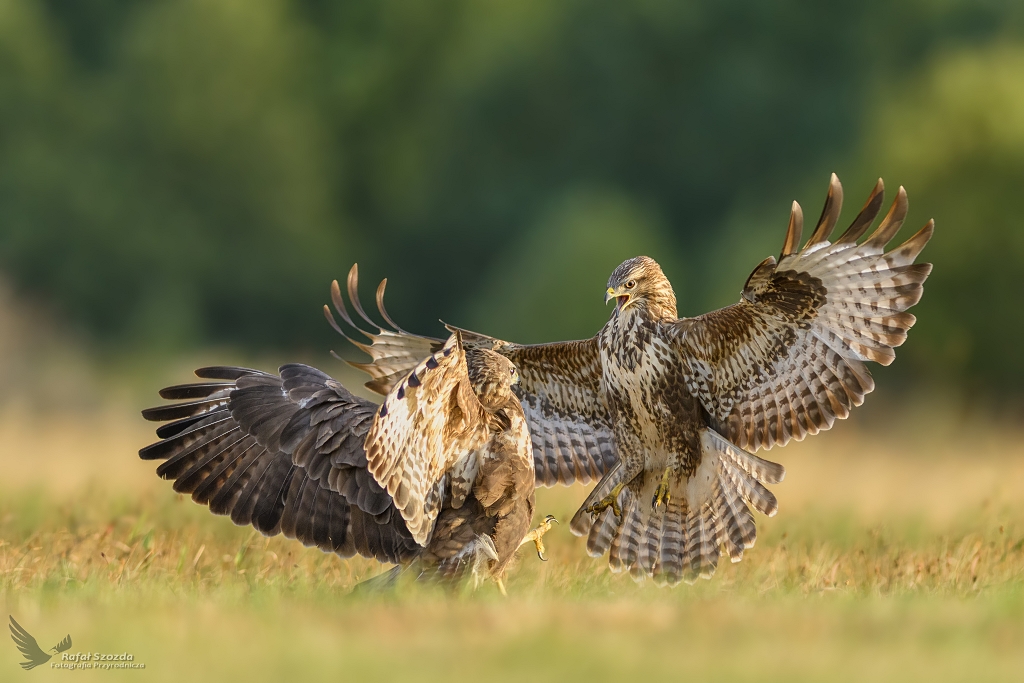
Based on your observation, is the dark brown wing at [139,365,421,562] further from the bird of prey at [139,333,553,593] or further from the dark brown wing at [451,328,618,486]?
the dark brown wing at [451,328,618,486]

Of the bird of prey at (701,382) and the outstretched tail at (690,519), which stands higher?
the bird of prey at (701,382)

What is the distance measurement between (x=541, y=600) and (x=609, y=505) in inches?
66.3

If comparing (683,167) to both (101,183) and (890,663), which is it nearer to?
(101,183)

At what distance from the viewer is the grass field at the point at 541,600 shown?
4.09 meters

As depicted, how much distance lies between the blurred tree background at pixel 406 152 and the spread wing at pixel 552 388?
26.1m

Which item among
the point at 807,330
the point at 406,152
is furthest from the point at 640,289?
the point at 406,152

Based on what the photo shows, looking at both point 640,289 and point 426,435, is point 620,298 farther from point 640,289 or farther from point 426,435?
point 426,435

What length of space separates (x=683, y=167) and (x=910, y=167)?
63.8 ft

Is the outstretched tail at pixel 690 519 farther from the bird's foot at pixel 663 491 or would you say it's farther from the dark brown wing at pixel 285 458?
the dark brown wing at pixel 285 458

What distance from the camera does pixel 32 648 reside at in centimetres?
450

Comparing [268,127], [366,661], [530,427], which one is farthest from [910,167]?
[268,127]

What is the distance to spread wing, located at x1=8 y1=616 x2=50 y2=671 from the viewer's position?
437cm

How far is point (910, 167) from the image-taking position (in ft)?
77.4

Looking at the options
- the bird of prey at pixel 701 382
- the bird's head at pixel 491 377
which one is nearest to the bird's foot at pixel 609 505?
the bird of prey at pixel 701 382
